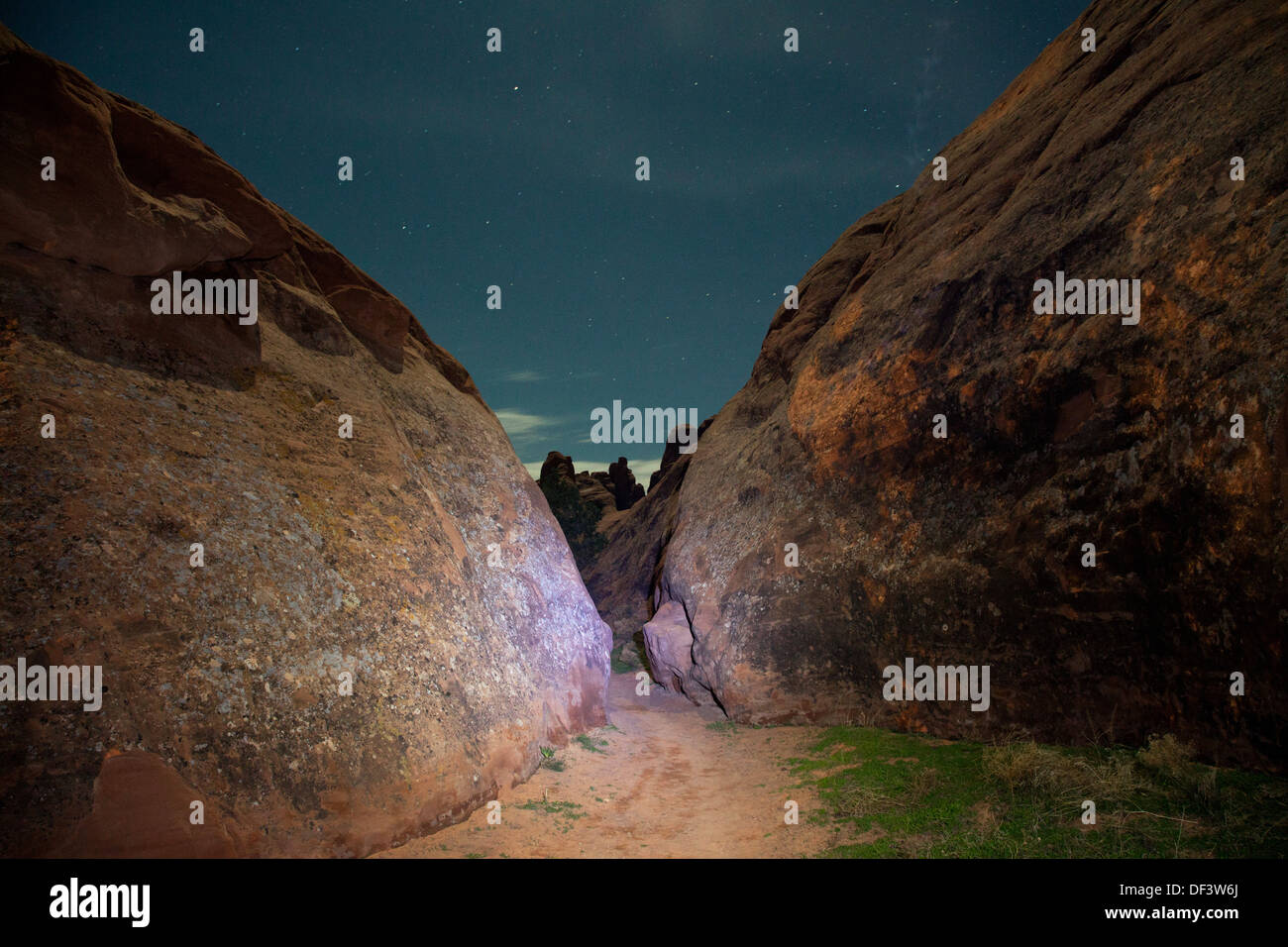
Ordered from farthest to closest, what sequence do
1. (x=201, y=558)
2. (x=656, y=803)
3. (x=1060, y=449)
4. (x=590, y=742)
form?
(x=590, y=742) < (x=1060, y=449) < (x=656, y=803) < (x=201, y=558)

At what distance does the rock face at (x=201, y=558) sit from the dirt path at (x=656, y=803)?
492 millimetres

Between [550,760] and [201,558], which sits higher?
[201,558]

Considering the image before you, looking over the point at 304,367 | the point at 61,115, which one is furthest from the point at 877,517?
the point at 61,115

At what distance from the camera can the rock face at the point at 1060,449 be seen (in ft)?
22.7

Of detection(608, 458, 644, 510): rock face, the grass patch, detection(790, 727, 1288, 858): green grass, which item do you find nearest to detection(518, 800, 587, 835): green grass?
the grass patch

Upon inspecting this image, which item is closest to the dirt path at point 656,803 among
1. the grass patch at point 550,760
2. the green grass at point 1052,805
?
the grass patch at point 550,760

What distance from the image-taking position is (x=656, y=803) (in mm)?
8914

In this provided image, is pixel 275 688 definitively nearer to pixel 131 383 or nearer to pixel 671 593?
pixel 131 383

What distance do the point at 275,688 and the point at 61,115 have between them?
7.52 meters

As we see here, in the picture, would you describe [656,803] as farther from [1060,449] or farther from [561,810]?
[1060,449]

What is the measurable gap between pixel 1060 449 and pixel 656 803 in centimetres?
843

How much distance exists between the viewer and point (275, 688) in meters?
6.35

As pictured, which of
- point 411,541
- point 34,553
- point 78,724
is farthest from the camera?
point 411,541

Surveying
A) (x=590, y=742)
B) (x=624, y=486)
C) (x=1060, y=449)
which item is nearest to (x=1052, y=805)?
(x=1060, y=449)
